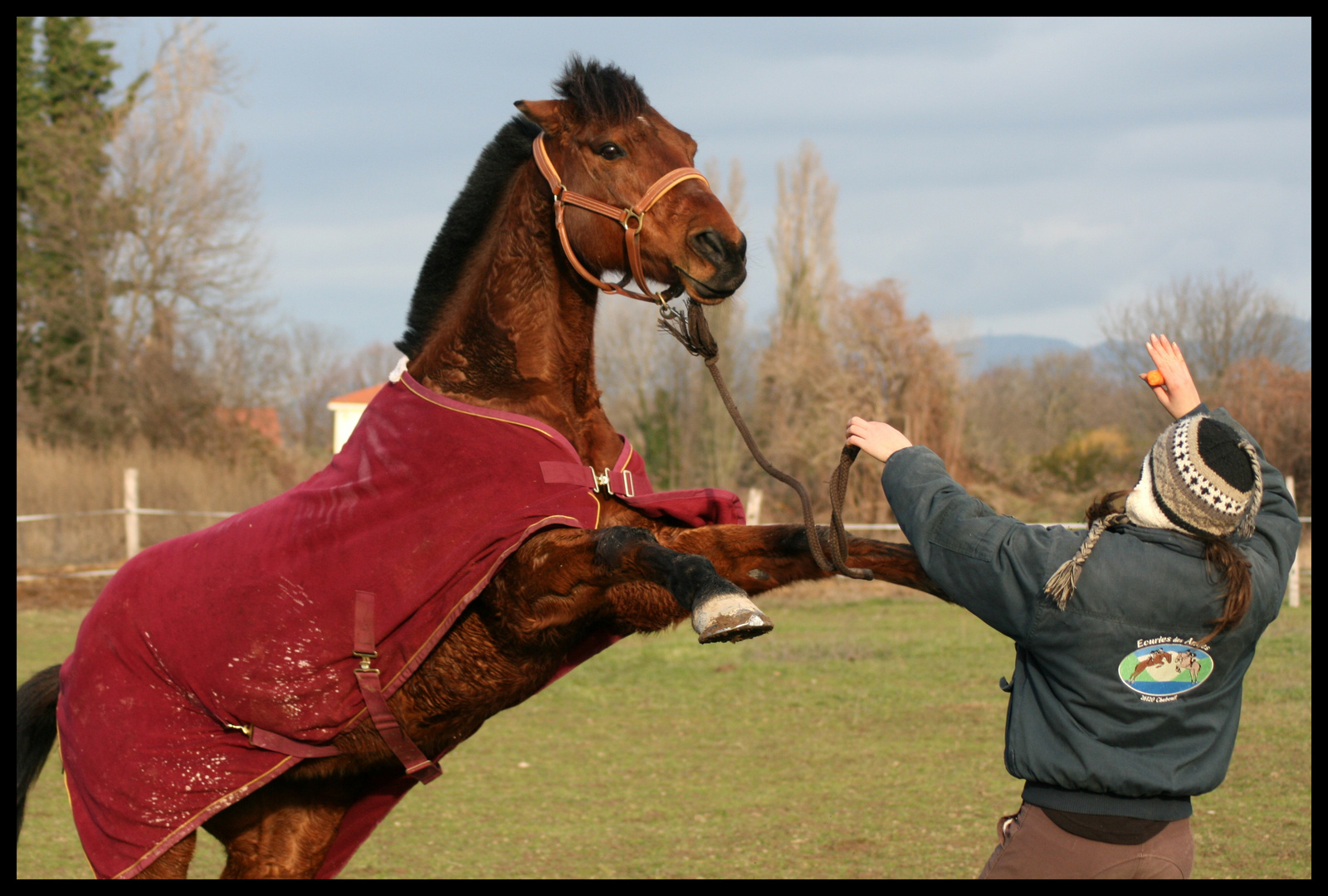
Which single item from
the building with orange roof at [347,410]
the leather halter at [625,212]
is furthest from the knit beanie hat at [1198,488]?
the building with orange roof at [347,410]

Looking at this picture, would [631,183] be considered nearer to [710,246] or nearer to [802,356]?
[710,246]

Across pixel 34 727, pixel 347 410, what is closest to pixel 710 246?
pixel 34 727

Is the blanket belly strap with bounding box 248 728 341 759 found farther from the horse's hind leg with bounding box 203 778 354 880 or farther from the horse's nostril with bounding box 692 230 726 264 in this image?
the horse's nostril with bounding box 692 230 726 264

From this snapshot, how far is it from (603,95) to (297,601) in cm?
167

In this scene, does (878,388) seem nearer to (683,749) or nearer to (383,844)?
(683,749)

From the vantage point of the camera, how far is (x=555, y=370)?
326 centimetres

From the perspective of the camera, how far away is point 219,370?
2512 cm

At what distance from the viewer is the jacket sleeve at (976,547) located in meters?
2.29

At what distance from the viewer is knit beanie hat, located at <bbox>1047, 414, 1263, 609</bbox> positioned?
217 centimetres

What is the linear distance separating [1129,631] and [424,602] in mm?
1738

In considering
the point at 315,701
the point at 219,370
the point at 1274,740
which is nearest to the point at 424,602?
the point at 315,701

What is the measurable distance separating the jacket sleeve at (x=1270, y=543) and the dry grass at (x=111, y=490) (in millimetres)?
17867

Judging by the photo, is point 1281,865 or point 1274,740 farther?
point 1274,740

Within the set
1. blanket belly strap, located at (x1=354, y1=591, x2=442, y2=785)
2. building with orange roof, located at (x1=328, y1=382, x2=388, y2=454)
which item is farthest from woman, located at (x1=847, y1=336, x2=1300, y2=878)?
building with orange roof, located at (x1=328, y1=382, x2=388, y2=454)
